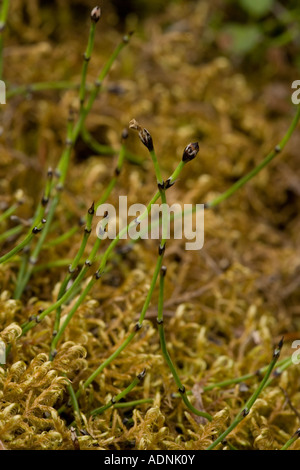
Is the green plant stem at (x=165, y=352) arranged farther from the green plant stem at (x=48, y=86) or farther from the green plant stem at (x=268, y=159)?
the green plant stem at (x=48, y=86)

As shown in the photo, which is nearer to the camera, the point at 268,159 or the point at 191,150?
the point at 191,150

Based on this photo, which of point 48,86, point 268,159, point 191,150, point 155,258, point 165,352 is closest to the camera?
point 191,150

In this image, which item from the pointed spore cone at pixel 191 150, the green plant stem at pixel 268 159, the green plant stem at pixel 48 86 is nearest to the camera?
the pointed spore cone at pixel 191 150

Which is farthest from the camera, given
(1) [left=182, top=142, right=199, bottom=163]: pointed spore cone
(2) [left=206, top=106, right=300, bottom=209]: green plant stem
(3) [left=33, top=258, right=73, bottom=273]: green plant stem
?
(3) [left=33, top=258, right=73, bottom=273]: green plant stem

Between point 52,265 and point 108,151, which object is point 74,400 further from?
point 108,151

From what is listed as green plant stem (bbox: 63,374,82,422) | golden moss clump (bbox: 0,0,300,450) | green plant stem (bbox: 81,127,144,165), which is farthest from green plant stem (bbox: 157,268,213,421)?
green plant stem (bbox: 81,127,144,165)

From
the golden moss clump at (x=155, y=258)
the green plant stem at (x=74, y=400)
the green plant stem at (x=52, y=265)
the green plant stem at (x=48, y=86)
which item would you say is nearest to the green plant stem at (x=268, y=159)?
the golden moss clump at (x=155, y=258)

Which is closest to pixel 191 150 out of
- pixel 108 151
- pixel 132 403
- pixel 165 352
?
pixel 165 352

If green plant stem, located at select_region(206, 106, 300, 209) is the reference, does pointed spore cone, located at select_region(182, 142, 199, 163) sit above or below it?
below

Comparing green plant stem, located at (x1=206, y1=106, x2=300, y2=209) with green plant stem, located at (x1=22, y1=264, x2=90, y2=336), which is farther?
green plant stem, located at (x1=206, y1=106, x2=300, y2=209)

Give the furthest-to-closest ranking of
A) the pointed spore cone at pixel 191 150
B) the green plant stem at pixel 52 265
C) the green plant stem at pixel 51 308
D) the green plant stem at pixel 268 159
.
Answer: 1. the green plant stem at pixel 52 265
2. the green plant stem at pixel 268 159
3. the green plant stem at pixel 51 308
4. the pointed spore cone at pixel 191 150

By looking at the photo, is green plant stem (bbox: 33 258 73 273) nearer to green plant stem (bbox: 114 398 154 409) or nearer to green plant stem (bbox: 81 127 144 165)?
green plant stem (bbox: 114 398 154 409)

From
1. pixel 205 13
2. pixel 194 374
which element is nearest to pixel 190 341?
pixel 194 374
